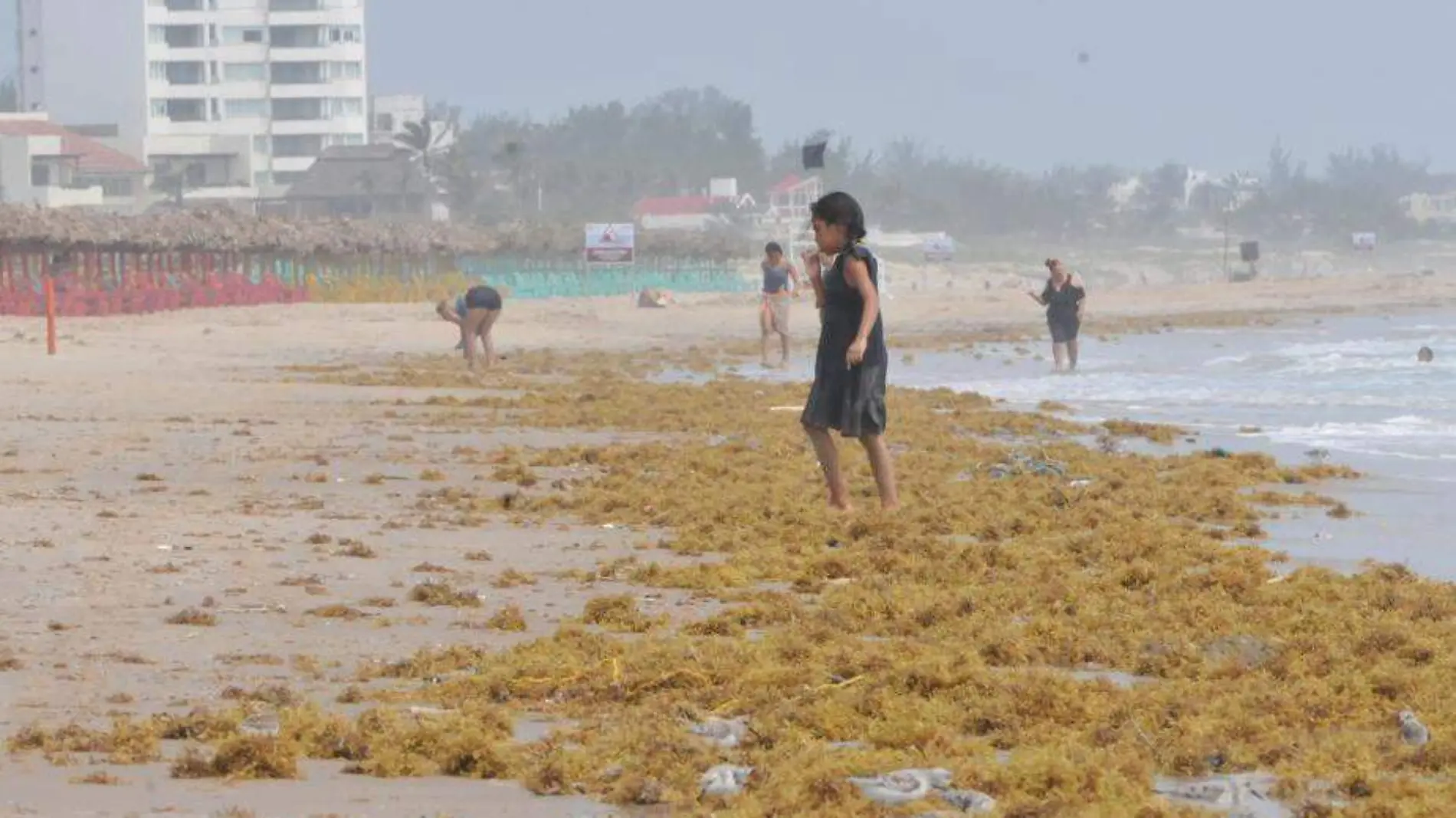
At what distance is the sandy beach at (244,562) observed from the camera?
6434 millimetres

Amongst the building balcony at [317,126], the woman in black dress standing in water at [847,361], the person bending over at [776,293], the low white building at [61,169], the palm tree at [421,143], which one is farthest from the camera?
the building balcony at [317,126]

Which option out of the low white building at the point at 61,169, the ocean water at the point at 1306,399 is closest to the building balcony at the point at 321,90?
the low white building at the point at 61,169

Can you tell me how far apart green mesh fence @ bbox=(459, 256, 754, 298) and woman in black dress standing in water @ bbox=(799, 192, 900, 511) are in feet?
213

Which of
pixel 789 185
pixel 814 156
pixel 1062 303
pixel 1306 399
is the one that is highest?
pixel 814 156

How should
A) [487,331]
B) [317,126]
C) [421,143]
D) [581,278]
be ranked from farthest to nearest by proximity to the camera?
[317,126], [421,143], [581,278], [487,331]

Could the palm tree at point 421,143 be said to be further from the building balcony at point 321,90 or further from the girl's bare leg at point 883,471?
the girl's bare leg at point 883,471

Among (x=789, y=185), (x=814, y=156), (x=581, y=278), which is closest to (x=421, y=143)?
(x=789, y=185)

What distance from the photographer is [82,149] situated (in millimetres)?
126500

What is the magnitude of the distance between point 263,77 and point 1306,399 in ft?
425

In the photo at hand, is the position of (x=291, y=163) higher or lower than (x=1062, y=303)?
higher

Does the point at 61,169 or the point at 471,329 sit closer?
the point at 471,329

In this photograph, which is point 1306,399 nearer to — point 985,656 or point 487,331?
point 487,331

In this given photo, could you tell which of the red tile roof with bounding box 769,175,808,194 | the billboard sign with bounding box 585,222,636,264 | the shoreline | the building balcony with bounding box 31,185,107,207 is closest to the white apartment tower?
the building balcony with bounding box 31,185,107,207

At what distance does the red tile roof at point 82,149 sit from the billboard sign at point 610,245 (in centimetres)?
6028
